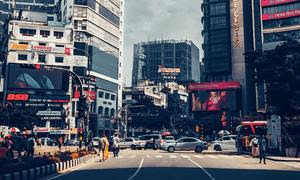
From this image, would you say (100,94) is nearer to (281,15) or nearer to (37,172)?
(281,15)

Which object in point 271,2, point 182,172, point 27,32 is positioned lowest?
point 182,172

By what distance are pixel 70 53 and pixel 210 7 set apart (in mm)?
43826

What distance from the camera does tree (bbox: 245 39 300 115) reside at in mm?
33062

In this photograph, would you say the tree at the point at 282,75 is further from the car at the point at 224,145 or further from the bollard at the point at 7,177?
the bollard at the point at 7,177

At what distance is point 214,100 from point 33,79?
4674cm

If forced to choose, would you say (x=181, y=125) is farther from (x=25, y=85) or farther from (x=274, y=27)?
(x=25, y=85)

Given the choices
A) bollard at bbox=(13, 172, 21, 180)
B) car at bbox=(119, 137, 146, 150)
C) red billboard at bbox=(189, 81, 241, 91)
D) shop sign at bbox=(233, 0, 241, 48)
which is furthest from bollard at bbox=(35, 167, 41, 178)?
shop sign at bbox=(233, 0, 241, 48)

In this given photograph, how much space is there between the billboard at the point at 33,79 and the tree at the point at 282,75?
190 feet

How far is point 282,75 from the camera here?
33375mm

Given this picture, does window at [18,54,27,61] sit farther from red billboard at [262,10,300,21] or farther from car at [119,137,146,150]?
red billboard at [262,10,300,21]

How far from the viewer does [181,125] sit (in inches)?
4294

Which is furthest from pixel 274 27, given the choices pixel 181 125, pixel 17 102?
pixel 17 102

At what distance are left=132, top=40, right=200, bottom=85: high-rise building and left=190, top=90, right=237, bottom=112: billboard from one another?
80944 mm

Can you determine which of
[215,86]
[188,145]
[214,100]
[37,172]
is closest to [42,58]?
[215,86]
